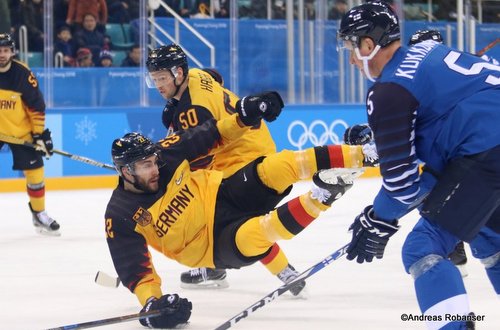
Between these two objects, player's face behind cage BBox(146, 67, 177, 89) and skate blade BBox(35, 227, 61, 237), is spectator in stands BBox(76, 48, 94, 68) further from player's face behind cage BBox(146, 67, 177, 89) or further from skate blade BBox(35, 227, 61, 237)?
player's face behind cage BBox(146, 67, 177, 89)

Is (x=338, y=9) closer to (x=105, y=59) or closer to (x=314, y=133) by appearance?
(x=314, y=133)

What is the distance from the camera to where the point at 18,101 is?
245 inches

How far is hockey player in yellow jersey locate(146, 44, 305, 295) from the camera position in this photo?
4.06 metres

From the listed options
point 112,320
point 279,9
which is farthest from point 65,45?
point 112,320

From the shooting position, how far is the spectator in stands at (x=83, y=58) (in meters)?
8.41

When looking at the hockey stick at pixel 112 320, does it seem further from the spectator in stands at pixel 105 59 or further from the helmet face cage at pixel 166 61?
the spectator in stands at pixel 105 59

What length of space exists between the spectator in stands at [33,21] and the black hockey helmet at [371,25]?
5.87 meters

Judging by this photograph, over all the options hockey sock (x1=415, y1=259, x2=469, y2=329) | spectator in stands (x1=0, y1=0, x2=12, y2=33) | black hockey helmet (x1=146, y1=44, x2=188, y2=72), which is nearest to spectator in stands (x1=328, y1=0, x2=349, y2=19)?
spectator in stands (x1=0, y1=0, x2=12, y2=33)

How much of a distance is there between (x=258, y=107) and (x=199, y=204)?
1.35 ft

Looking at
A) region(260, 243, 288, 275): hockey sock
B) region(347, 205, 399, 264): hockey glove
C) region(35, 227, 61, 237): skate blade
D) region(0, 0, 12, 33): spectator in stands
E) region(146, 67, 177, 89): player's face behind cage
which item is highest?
region(0, 0, 12, 33): spectator in stands

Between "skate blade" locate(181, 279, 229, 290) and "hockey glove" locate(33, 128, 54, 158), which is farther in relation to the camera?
"hockey glove" locate(33, 128, 54, 158)

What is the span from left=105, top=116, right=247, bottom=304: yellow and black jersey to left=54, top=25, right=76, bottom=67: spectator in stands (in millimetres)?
4741

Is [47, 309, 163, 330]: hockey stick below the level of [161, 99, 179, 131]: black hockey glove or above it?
below

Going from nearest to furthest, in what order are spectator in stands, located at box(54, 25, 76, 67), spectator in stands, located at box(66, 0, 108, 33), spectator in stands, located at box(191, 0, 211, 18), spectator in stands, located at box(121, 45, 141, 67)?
spectator in stands, located at box(54, 25, 76, 67) < spectator in stands, located at box(121, 45, 141, 67) < spectator in stands, located at box(66, 0, 108, 33) < spectator in stands, located at box(191, 0, 211, 18)
